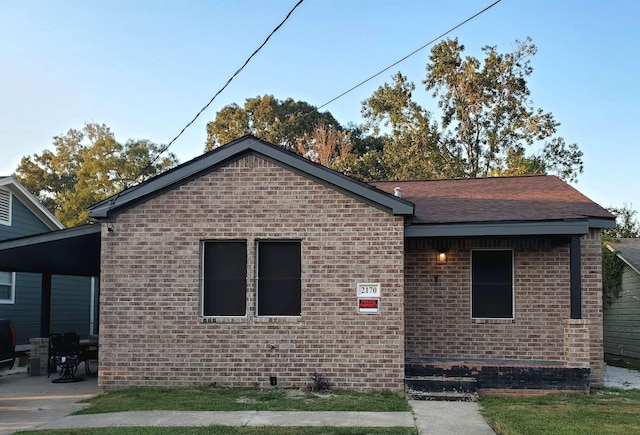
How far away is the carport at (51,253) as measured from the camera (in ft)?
39.8

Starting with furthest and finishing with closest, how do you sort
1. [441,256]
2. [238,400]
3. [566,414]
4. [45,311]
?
[45,311] < [441,256] < [238,400] < [566,414]

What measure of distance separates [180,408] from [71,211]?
95.5 ft

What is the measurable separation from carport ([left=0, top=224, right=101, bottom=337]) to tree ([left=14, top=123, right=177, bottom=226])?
51.0 feet

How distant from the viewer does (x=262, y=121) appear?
42.5 meters

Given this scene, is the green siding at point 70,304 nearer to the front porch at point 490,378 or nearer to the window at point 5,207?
the window at point 5,207

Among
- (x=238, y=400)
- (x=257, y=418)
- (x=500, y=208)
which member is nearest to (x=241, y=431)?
(x=257, y=418)

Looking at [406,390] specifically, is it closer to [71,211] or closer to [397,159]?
[397,159]

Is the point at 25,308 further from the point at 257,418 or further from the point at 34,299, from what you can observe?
the point at 257,418

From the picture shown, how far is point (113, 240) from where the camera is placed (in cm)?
1180

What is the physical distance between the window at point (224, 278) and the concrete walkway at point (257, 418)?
2.55 meters

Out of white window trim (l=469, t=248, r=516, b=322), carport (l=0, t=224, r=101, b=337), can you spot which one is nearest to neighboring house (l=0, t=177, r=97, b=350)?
carport (l=0, t=224, r=101, b=337)

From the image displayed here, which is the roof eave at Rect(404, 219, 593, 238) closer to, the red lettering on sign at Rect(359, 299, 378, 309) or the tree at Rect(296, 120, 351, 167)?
the red lettering on sign at Rect(359, 299, 378, 309)

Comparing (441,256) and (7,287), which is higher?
(441,256)

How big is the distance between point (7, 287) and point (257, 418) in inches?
512
